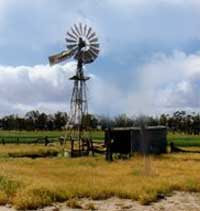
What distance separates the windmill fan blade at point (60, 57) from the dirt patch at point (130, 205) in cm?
3223

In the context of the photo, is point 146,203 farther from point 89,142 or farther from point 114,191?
point 89,142

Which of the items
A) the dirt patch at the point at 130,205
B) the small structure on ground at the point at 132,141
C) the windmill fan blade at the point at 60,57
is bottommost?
the dirt patch at the point at 130,205

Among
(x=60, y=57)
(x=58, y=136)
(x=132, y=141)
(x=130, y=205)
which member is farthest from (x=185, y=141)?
(x=130, y=205)

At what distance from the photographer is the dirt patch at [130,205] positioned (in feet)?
49.4

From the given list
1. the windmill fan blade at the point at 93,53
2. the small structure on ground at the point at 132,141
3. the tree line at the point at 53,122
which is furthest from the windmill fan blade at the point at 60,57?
the tree line at the point at 53,122

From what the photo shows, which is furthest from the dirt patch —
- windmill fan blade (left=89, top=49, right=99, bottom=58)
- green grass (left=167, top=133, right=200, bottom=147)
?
green grass (left=167, top=133, right=200, bottom=147)

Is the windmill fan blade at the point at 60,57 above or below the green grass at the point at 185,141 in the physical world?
above

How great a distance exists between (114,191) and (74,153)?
25466mm

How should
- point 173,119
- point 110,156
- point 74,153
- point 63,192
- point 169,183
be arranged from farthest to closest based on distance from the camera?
1. point 173,119
2. point 74,153
3. point 110,156
4. point 169,183
5. point 63,192

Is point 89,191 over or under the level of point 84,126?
under

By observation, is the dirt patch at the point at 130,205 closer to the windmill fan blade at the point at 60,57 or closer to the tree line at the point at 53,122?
the windmill fan blade at the point at 60,57

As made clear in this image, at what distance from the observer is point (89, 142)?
44.9 m

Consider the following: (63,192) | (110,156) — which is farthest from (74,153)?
(63,192)

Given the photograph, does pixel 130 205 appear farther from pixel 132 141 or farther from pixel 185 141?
pixel 185 141
